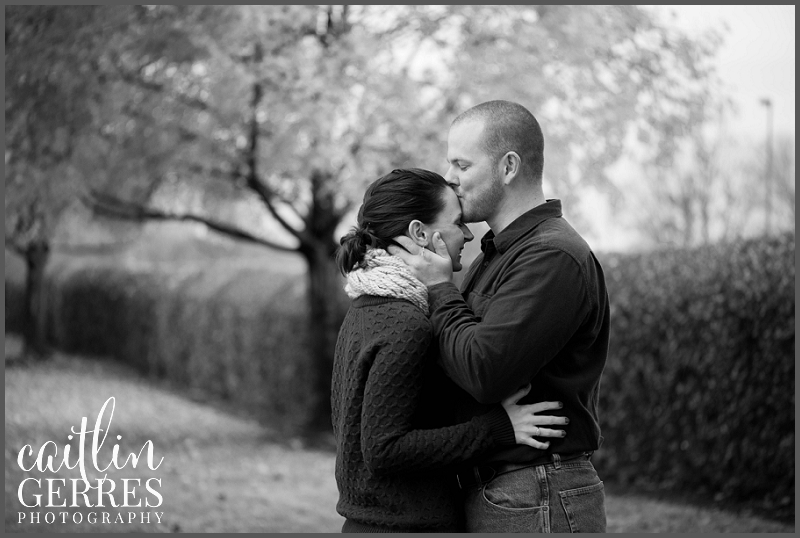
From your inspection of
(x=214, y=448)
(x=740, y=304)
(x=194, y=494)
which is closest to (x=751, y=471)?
(x=740, y=304)

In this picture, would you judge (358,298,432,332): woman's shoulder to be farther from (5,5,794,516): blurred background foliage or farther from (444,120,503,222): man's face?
(5,5,794,516): blurred background foliage

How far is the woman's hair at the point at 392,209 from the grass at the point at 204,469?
468cm

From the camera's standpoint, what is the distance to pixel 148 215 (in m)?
10.9

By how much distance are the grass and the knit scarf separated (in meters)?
4.69

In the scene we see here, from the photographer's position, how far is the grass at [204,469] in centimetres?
687

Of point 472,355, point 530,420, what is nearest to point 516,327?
point 472,355

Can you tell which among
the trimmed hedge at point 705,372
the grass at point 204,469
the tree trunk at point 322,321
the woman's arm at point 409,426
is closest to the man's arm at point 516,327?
the woman's arm at point 409,426

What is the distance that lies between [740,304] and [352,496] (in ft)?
16.5

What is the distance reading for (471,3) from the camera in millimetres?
7750

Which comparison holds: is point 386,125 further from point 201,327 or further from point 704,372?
point 201,327

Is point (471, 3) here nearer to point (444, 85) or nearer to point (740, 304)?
point (444, 85)

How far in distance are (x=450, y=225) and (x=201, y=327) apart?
13.3 metres

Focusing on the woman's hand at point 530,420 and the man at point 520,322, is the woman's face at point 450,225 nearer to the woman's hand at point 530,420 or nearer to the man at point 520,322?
the man at point 520,322

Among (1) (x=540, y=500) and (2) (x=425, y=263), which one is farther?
(2) (x=425, y=263)
